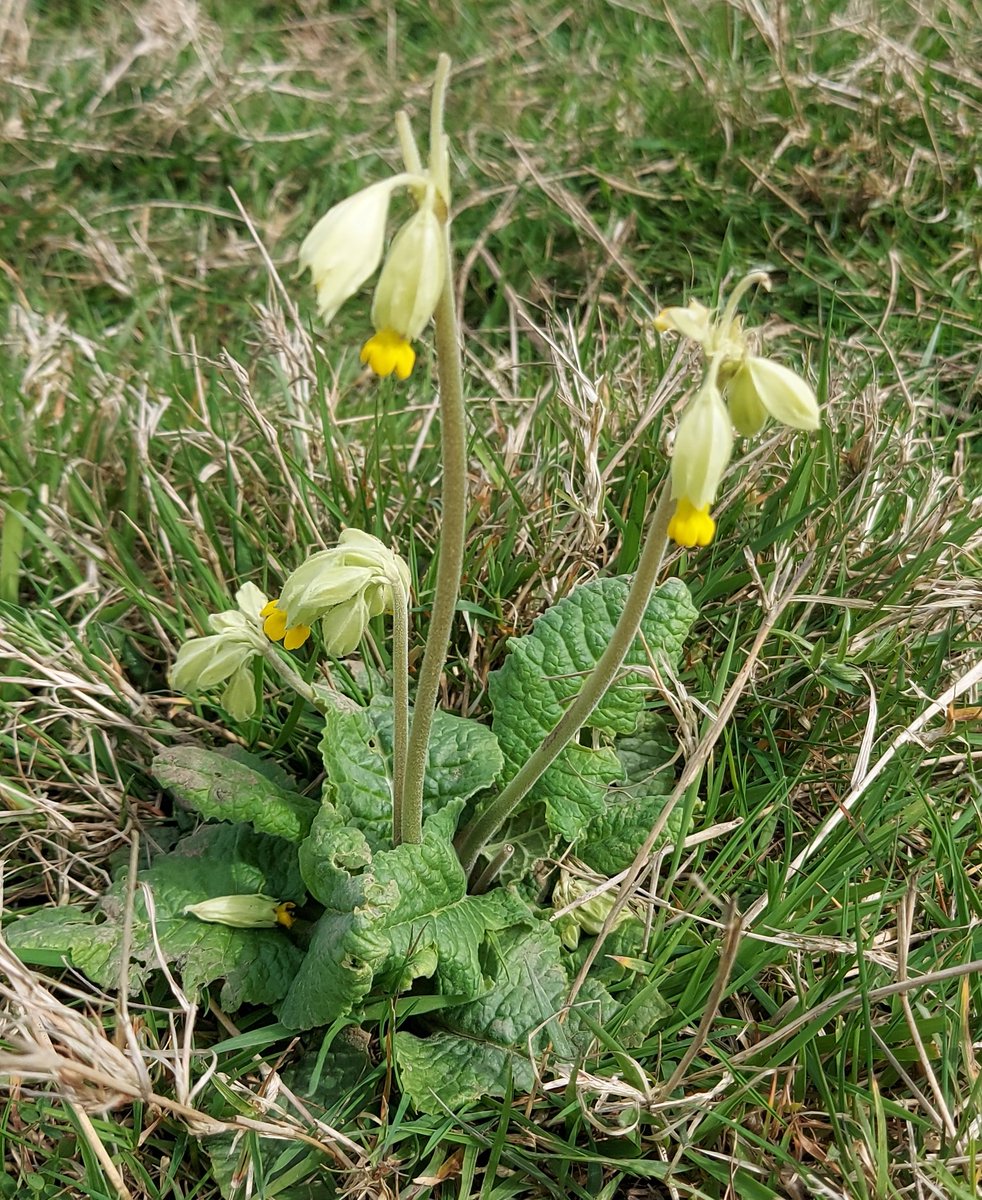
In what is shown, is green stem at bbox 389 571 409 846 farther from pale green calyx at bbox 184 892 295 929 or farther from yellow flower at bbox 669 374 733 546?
yellow flower at bbox 669 374 733 546

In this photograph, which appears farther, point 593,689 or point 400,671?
point 400,671

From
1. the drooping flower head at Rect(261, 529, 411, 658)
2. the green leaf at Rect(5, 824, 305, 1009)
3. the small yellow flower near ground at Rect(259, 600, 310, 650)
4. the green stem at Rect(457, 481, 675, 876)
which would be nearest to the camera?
the green stem at Rect(457, 481, 675, 876)

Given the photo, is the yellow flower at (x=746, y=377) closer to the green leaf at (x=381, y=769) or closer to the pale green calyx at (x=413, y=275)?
the pale green calyx at (x=413, y=275)

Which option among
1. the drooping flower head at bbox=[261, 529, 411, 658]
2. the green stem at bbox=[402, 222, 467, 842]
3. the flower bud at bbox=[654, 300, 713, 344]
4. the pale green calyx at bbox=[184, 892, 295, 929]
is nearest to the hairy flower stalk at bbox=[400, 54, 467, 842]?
the green stem at bbox=[402, 222, 467, 842]

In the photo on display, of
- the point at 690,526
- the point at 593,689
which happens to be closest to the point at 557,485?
the point at 593,689

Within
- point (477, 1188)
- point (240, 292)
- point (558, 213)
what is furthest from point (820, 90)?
point (477, 1188)

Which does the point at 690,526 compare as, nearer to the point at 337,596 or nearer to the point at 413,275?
the point at 413,275

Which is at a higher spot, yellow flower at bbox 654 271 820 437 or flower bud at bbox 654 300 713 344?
flower bud at bbox 654 300 713 344
